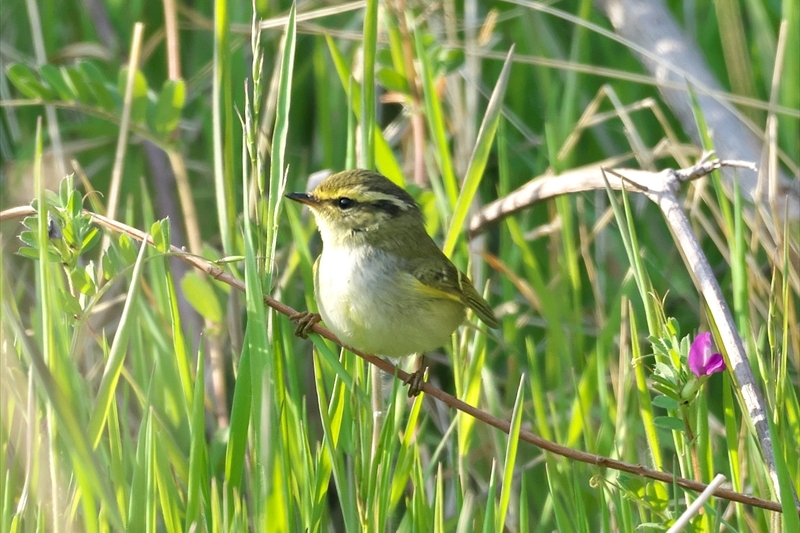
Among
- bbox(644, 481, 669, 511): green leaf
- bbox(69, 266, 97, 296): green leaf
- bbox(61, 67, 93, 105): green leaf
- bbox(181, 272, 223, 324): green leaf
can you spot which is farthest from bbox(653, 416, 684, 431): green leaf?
bbox(61, 67, 93, 105): green leaf

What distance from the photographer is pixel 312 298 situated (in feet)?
8.96

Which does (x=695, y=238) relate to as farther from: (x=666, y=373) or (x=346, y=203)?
(x=346, y=203)

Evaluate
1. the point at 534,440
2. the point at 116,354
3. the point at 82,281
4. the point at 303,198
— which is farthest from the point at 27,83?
the point at 534,440

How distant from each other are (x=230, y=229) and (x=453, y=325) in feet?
2.93

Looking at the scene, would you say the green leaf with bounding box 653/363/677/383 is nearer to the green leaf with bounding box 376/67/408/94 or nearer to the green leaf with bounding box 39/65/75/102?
the green leaf with bounding box 376/67/408/94

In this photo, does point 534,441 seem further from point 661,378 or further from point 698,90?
point 698,90

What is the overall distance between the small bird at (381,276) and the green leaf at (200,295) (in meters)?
0.34

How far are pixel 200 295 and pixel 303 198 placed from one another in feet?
1.43

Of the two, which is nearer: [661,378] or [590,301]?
[661,378]

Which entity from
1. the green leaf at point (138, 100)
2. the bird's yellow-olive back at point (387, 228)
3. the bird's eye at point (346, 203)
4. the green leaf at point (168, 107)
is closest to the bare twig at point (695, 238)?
the bird's yellow-olive back at point (387, 228)

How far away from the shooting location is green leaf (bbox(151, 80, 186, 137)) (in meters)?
3.00

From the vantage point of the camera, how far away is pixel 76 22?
4.74 m

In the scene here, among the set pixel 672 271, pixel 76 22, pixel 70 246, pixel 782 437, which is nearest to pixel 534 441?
pixel 782 437

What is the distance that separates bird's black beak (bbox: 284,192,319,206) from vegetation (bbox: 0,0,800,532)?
0.06m
